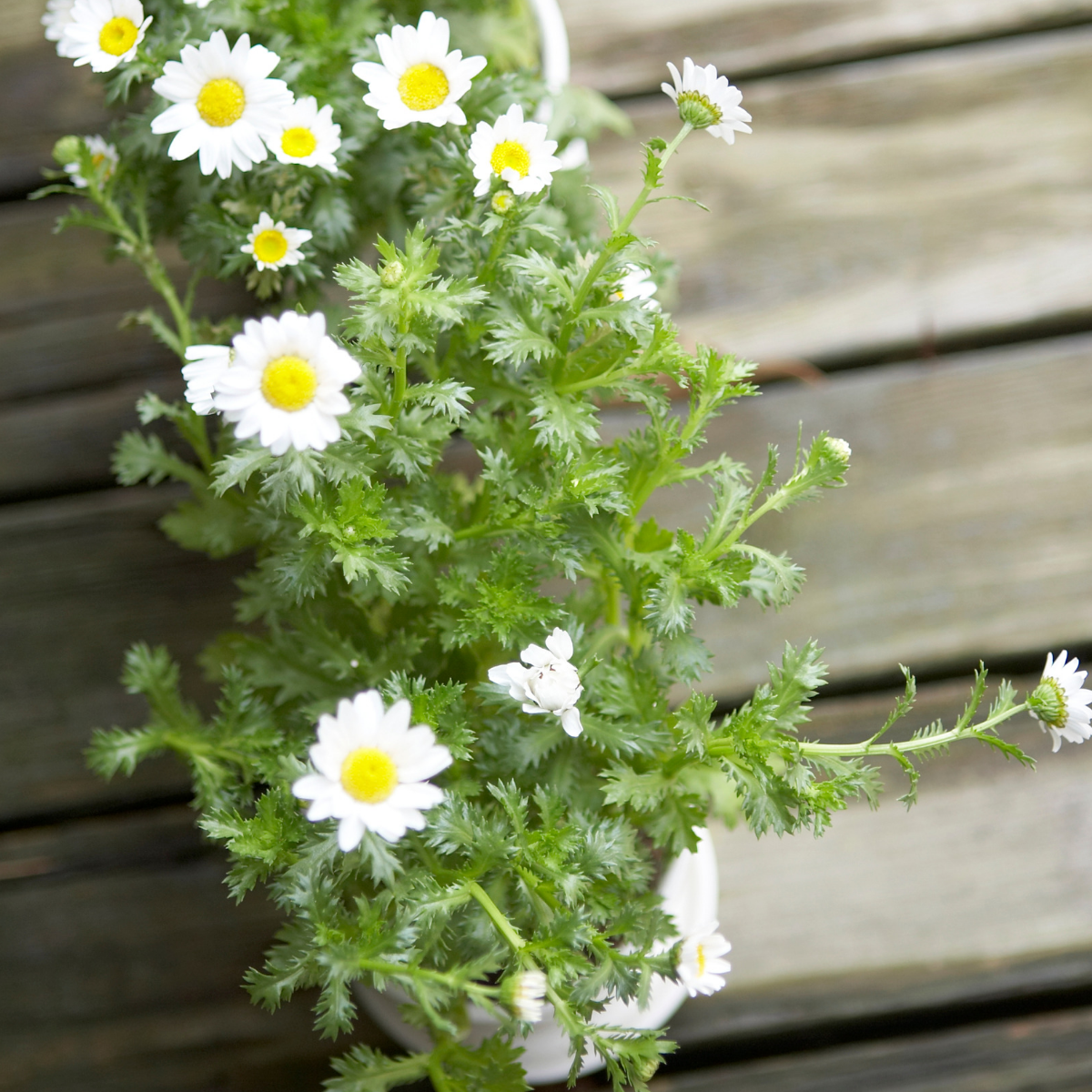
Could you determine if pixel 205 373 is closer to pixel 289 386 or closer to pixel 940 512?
pixel 289 386

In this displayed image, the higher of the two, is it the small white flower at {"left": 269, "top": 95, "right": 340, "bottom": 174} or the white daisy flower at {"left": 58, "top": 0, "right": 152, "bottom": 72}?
the white daisy flower at {"left": 58, "top": 0, "right": 152, "bottom": 72}

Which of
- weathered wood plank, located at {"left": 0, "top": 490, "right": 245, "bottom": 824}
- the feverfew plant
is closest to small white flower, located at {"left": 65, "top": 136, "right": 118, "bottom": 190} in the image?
the feverfew plant

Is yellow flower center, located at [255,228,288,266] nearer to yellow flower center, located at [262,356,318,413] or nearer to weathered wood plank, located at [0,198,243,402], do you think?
yellow flower center, located at [262,356,318,413]

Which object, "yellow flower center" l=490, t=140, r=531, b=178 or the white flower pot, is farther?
the white flower pot

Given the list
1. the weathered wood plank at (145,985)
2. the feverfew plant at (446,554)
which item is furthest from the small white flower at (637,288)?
the weathered wood plank at (145,985)

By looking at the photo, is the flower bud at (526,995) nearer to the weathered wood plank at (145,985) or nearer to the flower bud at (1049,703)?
the flower bud at (1049,703)

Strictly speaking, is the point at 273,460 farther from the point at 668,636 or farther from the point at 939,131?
the point at 939,131
